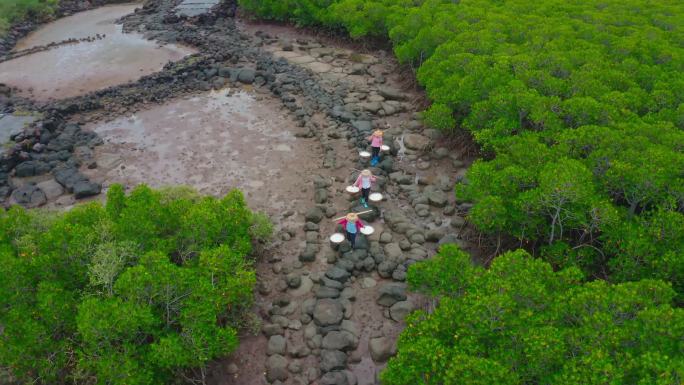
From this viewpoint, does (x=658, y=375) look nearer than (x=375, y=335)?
Yes

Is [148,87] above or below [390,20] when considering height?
below

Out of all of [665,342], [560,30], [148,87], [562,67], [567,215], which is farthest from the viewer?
[148,87]

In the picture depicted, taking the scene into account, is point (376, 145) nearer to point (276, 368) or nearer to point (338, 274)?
point (338, 274)

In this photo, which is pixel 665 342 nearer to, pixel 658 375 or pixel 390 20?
pixel 658 375

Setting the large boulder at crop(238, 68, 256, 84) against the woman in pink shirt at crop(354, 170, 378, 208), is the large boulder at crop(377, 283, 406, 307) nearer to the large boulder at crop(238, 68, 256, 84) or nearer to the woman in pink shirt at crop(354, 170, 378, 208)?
the woman in pink shirt at crop(354, 170, 378, 208)

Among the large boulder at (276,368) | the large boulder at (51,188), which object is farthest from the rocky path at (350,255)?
the large boulder at (51,188)

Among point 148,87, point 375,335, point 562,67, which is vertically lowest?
point 375,335

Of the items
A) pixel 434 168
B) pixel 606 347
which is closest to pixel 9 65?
pixel 434 168

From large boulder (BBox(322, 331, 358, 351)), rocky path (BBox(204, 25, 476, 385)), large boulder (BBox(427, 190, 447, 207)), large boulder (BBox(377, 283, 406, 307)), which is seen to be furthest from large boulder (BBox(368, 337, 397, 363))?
large boulder (BBox(427, 190, 447, 207))
